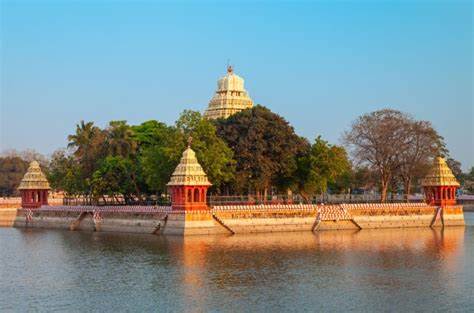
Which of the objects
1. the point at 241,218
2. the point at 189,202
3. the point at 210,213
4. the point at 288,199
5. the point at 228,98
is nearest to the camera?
the point at 189,202

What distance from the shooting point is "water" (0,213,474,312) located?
105 ft

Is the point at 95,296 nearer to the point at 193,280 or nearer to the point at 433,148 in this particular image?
the point at 193,280

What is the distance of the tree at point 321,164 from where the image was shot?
223 feet

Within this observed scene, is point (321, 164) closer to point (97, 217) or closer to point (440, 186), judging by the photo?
point (440, 186)

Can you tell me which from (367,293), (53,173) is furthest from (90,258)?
(53,173)

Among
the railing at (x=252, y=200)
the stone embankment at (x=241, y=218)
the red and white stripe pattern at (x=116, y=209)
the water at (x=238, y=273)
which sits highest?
the railing at (x=252, y=200)

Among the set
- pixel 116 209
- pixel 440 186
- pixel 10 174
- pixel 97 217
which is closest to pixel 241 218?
pixel 116 209

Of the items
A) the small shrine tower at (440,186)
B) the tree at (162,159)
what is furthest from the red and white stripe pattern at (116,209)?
the small shrine tower at (440,186)

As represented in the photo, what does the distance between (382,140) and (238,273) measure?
132ft

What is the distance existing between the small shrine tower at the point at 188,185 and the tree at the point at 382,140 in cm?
2391

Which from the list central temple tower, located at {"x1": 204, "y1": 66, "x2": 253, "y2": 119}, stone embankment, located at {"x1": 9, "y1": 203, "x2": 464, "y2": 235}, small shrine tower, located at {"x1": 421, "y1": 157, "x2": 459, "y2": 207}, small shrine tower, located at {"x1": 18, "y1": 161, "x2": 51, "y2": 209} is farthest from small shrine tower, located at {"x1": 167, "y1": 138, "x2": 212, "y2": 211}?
central temple tower, located at {"x1": 204, "y1": 66, "x2": 253, "y2": 119}

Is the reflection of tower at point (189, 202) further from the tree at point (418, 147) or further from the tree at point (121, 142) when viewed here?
the tree at point (418, 147)

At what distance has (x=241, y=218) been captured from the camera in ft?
193

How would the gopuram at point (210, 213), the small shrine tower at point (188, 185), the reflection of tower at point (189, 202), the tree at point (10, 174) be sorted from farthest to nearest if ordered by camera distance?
1. the tree at point (10, 174)
2. the gopuram at point (210, 213)
3. the small shrine tower at point (188, 185)
4. the reflection of tower at point (189, 202)
